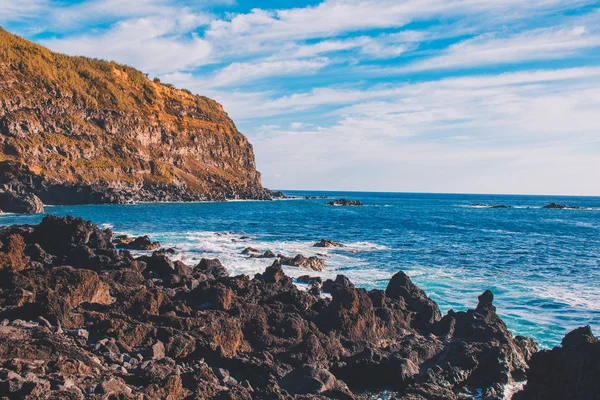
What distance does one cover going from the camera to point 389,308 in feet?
50.5

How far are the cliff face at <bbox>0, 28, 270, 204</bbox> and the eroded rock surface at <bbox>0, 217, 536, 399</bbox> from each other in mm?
70695

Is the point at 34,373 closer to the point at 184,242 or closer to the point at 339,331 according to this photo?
the point at 339,331

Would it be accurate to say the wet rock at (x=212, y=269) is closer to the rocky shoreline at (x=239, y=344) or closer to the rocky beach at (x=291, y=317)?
the rocky beach at (x=291, y=317)

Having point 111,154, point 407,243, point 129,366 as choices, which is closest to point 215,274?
point 129,366

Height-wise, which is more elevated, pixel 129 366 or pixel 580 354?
pixel 580 354

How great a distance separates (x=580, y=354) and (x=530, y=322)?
963 centimetres

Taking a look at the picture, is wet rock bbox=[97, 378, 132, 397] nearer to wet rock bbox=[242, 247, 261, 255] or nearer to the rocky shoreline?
the rocky shoreline

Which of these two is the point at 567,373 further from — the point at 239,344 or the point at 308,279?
the point at 308,279

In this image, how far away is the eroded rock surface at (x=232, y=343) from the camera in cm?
895

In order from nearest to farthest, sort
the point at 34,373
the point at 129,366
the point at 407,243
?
the point at 34,373 → the point at 129,366 → the point at 407,243

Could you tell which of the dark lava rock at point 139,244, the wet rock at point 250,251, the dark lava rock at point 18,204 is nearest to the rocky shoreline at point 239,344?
the dark lava rock at point 139,244

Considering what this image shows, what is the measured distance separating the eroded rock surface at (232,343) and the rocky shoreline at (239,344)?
3 centimetres

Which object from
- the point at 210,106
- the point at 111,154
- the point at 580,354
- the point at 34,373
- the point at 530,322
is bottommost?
the point at 530,322

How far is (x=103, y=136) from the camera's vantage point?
107125mm
